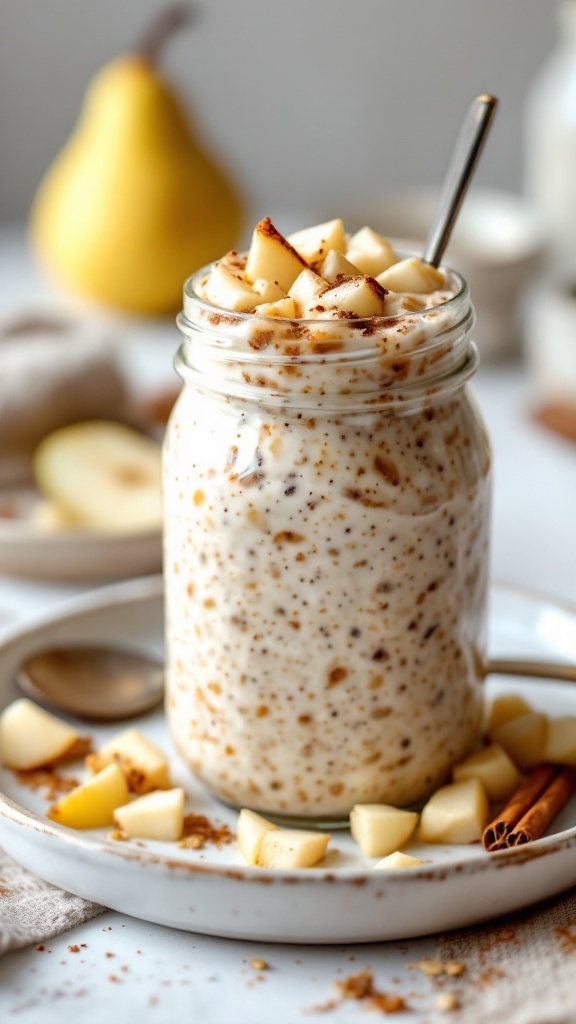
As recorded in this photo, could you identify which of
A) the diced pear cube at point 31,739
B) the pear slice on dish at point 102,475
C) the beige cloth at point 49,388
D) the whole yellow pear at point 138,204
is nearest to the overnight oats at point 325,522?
the diced pear cube at point 31,739

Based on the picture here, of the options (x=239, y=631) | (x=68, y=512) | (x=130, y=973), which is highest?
(x=239, y=631)

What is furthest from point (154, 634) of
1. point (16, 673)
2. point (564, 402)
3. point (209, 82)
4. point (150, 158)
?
point (209, 82)

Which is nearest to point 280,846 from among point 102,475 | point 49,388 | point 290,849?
point 290,849

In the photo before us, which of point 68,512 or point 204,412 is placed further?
point 68,512

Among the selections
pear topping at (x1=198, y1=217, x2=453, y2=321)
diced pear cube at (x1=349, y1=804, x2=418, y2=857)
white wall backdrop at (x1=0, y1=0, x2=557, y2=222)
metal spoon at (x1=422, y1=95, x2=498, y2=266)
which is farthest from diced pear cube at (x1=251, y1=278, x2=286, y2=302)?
white wall backdrop at (x1=0, y1=0, x2=557, y2=222)

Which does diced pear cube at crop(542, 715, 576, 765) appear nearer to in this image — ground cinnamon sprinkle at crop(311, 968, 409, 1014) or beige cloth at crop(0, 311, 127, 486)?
ground cinnamon sprinkle at crop(311, 968, 409, 1014)

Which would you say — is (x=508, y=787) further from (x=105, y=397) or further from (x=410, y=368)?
(x=105, y=397)
